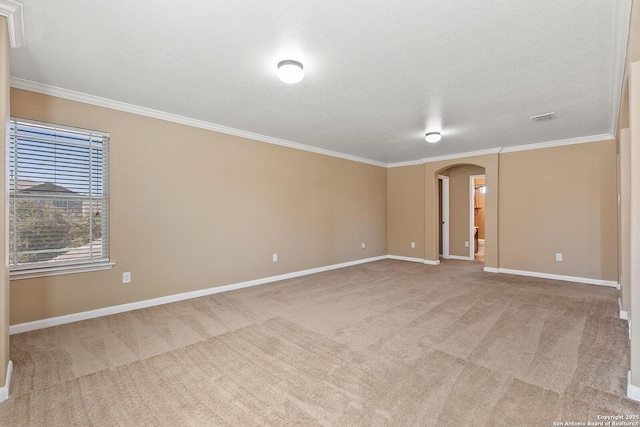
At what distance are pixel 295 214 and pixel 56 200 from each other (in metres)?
3.27

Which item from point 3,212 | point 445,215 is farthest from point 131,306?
point 445,215

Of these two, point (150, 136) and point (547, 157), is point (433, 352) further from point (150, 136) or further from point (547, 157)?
point (547, 157)

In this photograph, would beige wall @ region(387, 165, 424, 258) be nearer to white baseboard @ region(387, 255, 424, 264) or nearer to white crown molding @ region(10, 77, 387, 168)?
white baseboard @ region(387, 255, 424, 264)

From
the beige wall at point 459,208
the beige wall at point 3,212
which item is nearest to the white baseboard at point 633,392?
the beige wall at point 3,212

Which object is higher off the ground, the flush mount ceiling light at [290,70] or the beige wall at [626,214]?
the flush mount ceiling light at [290,70]

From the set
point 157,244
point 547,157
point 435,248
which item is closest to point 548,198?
point 547,157

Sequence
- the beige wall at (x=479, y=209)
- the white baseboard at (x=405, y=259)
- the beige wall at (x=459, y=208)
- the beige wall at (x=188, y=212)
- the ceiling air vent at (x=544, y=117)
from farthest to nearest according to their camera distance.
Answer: the beige wall at (x=479, y=209) < the beige wall at (x=459, y=208) < the white baseboard at (x=405, y=259) < the ceiling air vent at (x=544, y=117) < the beige wall at (x=188, y=212)

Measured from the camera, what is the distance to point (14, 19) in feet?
6.38

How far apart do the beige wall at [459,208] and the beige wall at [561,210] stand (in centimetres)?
160

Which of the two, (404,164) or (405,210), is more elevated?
(404,164)

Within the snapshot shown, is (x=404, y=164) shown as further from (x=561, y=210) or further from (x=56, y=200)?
(x=56, y=200)

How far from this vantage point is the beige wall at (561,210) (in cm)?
469

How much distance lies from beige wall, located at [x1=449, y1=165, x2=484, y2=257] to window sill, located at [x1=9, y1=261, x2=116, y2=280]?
7.24 meters

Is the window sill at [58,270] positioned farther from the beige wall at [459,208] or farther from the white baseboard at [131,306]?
the beige wall at [459,208]
